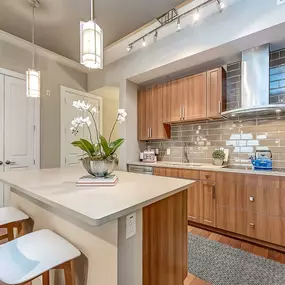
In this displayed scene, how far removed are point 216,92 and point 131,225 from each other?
2500 mm

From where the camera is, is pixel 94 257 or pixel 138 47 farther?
pixel 138 47

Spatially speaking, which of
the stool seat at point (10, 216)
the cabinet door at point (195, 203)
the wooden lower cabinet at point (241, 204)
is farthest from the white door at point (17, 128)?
the cabinet door at point (195, 203)

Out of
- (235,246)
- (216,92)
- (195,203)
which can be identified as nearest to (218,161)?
(195,203)

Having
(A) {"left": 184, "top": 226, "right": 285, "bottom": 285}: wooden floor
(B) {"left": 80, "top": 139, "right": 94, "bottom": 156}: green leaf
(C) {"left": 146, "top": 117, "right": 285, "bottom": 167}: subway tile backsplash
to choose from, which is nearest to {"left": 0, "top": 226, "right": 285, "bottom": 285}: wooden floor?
(A) {"left": 184, "top": 226, "right": 285, "bottom": 285}: wooden floor

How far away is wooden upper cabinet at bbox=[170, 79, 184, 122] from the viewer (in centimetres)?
329

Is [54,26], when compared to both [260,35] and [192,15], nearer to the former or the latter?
[192,15]

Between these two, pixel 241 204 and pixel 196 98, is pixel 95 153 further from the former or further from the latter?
pixel 196 98

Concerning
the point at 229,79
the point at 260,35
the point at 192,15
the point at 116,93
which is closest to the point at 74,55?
the point at 116,93

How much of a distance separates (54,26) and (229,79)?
277 cm

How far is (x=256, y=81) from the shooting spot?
253 cm

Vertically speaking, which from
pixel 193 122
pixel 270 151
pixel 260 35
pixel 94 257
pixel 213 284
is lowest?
pixel 213 284

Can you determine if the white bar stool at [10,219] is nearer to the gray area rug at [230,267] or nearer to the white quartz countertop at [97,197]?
the white quartz countertop at [97,197]

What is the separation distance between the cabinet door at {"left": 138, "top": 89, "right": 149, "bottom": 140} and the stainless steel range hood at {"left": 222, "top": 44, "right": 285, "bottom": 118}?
5.32ft

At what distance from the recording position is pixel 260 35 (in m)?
2.23
